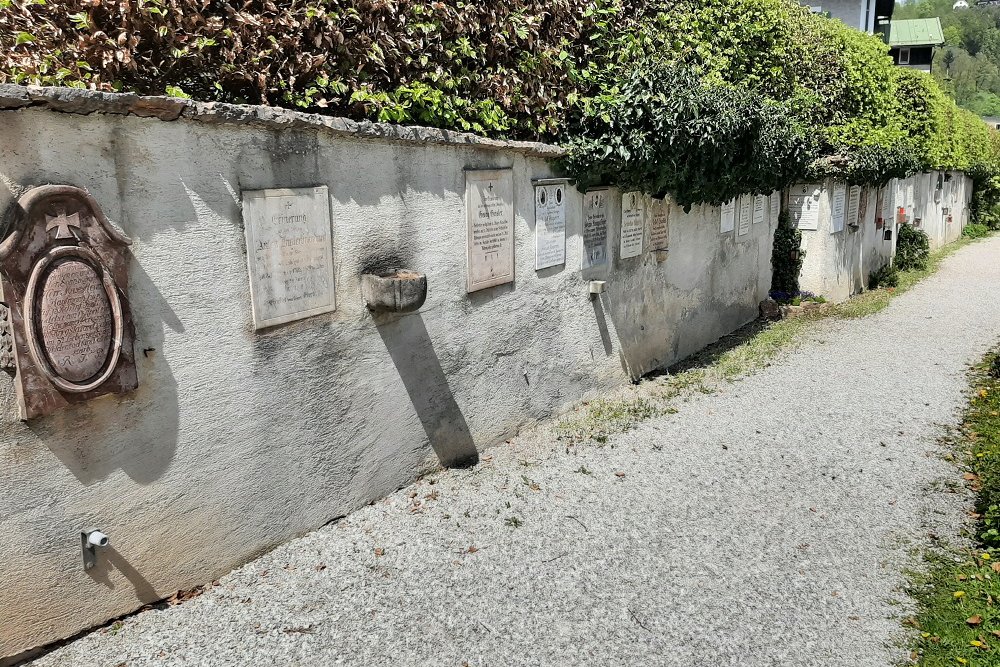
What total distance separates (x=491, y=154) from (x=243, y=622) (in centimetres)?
358

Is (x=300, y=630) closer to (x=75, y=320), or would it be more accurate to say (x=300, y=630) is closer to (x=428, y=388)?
(x=75, y=320)

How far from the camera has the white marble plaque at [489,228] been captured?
5633 millimetres

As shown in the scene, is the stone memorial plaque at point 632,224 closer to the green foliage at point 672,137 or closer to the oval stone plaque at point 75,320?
the green foliage at point 672,137

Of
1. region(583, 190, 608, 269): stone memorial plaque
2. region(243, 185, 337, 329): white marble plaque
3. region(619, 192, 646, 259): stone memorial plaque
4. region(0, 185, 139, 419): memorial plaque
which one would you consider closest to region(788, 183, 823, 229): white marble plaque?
region(619, 192, 646, 259): stone memorial plaque

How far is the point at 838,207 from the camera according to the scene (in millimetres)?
13523

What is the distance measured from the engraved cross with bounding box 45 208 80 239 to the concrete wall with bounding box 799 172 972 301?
39.2ft

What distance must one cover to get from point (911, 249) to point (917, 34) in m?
46.0

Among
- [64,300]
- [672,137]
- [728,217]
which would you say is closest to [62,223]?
[64,300]

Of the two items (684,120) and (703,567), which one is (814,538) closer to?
(703,567)

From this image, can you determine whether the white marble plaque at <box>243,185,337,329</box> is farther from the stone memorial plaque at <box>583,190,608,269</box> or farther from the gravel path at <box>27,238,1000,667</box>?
the stone memorial plaque at <box>583,190,608,269</box>

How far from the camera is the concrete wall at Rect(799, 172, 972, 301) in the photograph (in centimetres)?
1318

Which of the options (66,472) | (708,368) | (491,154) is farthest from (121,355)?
(708,368)

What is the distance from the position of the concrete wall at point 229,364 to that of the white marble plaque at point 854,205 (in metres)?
9.78

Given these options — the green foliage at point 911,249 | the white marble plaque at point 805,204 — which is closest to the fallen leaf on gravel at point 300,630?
the white marble plaque at point 805,204
